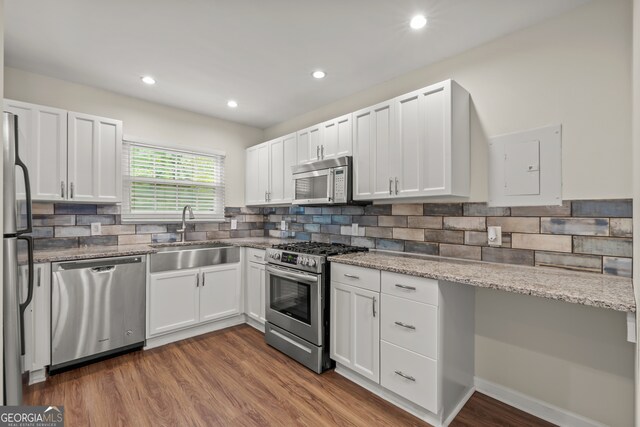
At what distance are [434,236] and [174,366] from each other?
8.28 feet

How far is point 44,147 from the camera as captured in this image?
2.62 m

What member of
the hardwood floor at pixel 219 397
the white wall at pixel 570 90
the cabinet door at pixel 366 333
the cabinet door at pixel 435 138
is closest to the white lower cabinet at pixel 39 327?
the hardwood floor at pixel 219 397

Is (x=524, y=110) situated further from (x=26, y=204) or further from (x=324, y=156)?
(x=26, y=204)

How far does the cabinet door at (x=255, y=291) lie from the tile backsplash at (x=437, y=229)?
80 cm

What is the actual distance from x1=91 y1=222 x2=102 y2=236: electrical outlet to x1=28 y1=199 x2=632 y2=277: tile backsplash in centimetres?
4

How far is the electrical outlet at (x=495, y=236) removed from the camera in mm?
2219

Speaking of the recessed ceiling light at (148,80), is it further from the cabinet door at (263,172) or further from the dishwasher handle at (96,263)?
the dishwasher handle at (96,263)

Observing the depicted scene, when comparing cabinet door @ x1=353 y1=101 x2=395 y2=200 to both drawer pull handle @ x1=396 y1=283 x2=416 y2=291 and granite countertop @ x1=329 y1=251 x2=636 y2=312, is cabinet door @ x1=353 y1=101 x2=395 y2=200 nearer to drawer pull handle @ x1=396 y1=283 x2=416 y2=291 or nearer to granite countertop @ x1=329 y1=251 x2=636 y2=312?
granite countertop @ x1=329 y1=251 x2=636 y2=312

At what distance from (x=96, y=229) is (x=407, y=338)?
3.18m

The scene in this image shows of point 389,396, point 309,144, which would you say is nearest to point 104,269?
point 309,144

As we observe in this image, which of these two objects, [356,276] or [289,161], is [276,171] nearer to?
[289,161]

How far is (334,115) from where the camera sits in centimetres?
354

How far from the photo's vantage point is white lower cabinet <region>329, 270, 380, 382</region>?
221cm

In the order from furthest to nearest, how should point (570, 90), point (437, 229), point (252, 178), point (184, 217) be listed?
point (252, 178) → point (184, 217) → point (437, 229) → point (570, 90)
